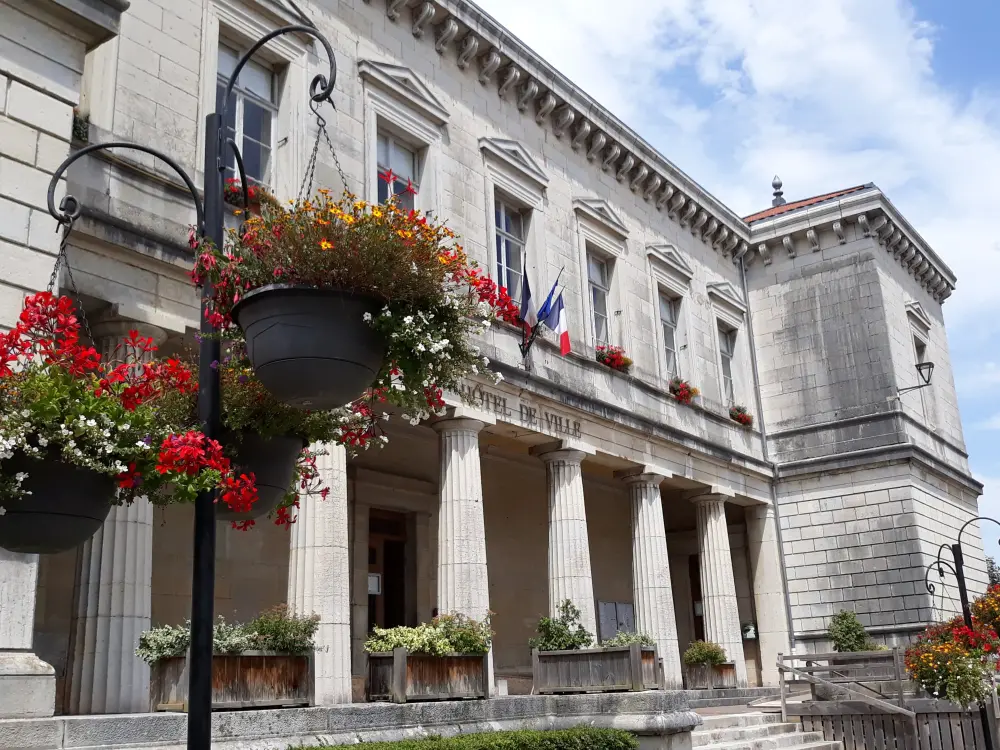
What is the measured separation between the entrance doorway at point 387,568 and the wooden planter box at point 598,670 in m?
4.17

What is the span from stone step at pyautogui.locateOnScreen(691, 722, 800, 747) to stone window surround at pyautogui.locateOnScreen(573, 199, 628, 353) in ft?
22.4

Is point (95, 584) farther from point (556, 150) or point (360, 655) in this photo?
point (556, 150)

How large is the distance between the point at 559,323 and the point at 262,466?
1158 centimetres

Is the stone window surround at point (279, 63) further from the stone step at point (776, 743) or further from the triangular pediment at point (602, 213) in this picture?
the stone step at point (776, 743)

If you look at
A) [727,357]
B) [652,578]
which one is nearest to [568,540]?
[652,578]

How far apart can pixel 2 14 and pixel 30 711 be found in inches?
201

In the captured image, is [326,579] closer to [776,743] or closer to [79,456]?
[776,743]

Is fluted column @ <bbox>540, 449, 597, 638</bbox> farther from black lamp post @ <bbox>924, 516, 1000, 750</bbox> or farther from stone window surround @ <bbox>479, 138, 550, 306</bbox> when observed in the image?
black lamp post @ <bbox>924, 516, 1000, 750</bbox>

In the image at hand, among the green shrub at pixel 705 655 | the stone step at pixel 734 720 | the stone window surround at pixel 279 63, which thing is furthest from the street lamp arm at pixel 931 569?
the stone window surround at pixel 279 63

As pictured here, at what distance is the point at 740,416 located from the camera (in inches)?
898

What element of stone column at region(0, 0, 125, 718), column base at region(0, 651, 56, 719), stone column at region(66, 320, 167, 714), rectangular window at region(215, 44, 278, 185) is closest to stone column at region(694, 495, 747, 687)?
rectangular window at region(215, 44, 278, 185)

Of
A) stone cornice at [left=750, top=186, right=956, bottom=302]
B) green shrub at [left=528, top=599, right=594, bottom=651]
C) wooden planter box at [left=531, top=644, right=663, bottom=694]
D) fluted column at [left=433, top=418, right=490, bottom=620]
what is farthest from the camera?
stone cornice at [left=750, top=186, right=956, bottom=302]

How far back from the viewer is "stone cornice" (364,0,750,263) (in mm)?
16172

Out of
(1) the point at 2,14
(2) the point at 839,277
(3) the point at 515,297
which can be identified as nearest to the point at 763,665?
(2) the point at 839,277
